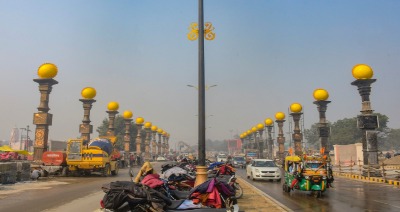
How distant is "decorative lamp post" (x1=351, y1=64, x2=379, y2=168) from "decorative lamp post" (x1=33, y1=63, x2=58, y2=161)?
1029 inches

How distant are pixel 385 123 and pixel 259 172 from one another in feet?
319

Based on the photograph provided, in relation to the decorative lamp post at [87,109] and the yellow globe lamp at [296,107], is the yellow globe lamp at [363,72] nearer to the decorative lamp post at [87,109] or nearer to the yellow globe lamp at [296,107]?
the yellow globe lamp at [296,107]

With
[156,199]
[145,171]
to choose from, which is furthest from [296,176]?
[156,199]

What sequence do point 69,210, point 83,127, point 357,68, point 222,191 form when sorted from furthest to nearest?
point 83,127 < point 357,68 < point 69,210 < point 222,191

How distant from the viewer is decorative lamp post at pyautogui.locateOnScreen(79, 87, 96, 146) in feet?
121

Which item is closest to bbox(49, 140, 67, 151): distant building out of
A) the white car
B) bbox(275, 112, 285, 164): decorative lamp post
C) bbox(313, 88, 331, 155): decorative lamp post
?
bbox(275, 112, 285, 164): decorative lamp post

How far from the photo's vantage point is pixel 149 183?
761 cm

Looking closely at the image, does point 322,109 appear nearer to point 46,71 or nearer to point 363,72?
point 363,72

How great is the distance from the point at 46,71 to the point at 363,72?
88.3ft

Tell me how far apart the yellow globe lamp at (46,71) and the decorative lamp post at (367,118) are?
25919 millimetres

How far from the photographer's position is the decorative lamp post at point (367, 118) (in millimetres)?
25281

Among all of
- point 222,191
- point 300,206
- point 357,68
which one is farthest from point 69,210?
point 357,68

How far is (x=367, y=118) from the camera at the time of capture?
25469mm

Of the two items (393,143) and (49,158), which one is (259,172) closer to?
(49,158)
